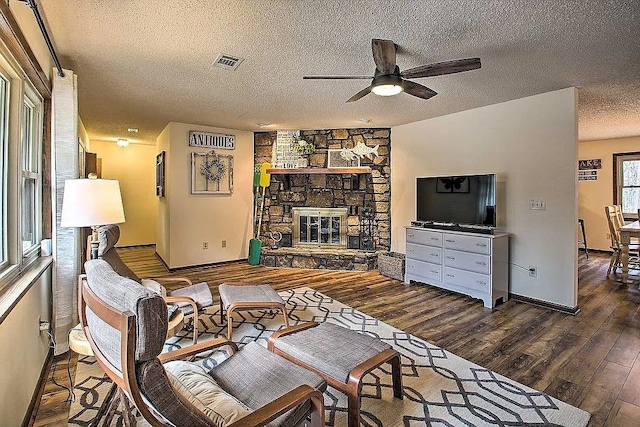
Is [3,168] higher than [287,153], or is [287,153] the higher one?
[287,153]

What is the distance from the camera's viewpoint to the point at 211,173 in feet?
19.5

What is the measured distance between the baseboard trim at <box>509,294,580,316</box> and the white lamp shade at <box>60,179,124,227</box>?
4293 millimetres

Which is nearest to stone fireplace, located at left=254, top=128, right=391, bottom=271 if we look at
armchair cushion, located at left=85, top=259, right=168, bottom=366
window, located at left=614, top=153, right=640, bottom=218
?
armchair cushion, located at left=85, top=259, right=168, bottom=366

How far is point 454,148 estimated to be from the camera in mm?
4832

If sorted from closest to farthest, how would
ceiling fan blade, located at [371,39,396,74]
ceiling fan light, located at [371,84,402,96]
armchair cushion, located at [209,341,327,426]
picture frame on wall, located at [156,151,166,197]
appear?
1. armchair cushion, located at [209,341,327,426]
2. ceiling fan blade, located at [371,39,396,74]
3. ceiling fan light, located at [371,84,402,96]
4. picture frame on wall, located at [156,151,166,197]

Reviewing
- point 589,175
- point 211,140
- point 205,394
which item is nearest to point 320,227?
point 211,140

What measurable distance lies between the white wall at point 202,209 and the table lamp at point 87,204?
11.0 feet

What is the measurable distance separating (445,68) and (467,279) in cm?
259

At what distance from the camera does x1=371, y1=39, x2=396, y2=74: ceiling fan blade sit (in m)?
2.24

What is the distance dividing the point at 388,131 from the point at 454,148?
129cm

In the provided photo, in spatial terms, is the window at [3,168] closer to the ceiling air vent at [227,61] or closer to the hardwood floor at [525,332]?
the hardwood floor at [525,332]

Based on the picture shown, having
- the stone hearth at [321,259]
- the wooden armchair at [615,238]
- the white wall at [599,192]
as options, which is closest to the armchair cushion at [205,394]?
the stone hearth at [321,259]

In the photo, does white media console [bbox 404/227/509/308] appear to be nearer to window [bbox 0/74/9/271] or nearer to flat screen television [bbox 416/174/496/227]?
flat screen television [bbox 416/174/496/227]

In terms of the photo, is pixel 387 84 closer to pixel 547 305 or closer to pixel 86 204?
pixel 86 204
